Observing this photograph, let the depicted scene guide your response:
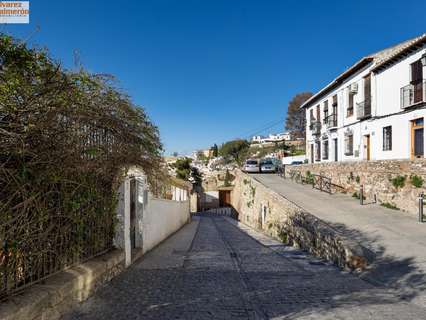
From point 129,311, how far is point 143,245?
383 cm

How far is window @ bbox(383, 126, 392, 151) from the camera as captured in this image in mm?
17219

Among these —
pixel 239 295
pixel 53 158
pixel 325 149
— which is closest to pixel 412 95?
pixel 325 149

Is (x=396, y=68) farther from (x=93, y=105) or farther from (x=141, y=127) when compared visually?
(x=93, y=105)

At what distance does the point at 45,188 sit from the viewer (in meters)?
3.58

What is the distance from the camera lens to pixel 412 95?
597 inches

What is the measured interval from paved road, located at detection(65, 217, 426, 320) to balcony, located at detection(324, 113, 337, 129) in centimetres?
1910

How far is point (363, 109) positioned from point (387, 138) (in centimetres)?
269

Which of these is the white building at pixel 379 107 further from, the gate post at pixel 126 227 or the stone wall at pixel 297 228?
the gate post at pixel 126 227

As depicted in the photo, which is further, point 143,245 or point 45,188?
point 143,245

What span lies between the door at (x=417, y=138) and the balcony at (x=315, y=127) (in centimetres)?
1211

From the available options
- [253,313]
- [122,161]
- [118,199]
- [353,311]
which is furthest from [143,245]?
[353,311]

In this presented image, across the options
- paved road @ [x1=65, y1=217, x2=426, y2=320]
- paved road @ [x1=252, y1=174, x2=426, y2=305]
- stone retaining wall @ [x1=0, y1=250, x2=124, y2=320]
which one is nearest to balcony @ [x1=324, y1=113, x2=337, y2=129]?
paved road @ [x1=252, y1=174, x2=426, y2=305]

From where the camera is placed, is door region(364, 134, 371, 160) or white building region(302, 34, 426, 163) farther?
door region(364, 134, 371, 160)

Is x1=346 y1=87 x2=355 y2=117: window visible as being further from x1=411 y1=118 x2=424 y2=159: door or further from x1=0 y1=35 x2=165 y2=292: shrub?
x1=0 y1=35 x2=165 y2=292: shrub
